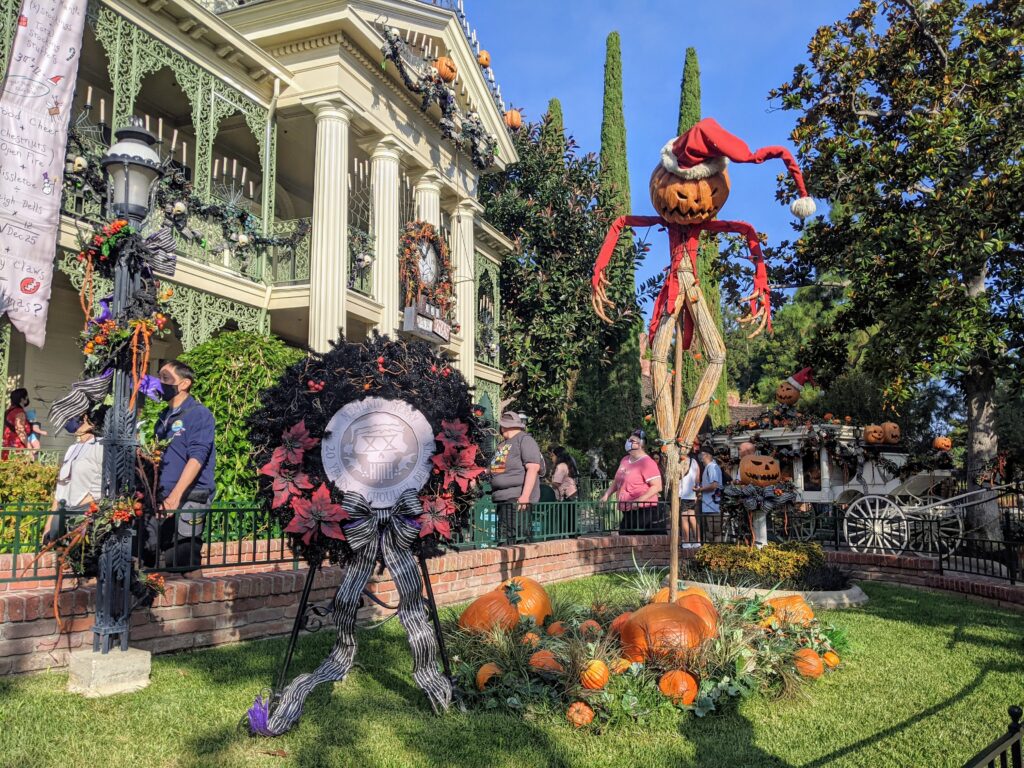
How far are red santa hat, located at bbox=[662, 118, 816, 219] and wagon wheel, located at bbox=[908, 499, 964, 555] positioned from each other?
549 cm

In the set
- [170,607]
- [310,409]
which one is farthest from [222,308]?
[310,409]

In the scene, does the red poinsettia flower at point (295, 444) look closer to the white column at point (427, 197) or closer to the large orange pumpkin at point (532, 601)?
the large orange pumpkin at point (532, 601)

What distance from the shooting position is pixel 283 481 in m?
4.12

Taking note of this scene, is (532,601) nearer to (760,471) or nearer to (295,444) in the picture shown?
(295,444)

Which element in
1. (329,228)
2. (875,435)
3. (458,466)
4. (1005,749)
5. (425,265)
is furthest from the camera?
(425,265)

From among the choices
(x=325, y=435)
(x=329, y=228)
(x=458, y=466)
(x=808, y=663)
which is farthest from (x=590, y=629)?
(x=329, y=228)

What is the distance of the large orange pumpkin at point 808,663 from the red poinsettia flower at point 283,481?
3362 mm

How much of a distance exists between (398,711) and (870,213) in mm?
10581

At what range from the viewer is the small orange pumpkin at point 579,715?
164 inches

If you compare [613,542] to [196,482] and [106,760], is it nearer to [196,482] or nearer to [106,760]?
[196,482]

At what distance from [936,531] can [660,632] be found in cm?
674

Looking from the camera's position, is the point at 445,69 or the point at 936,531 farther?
the point at 445,69

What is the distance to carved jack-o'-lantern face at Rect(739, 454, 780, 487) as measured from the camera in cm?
880

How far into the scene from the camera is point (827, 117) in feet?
41.3
